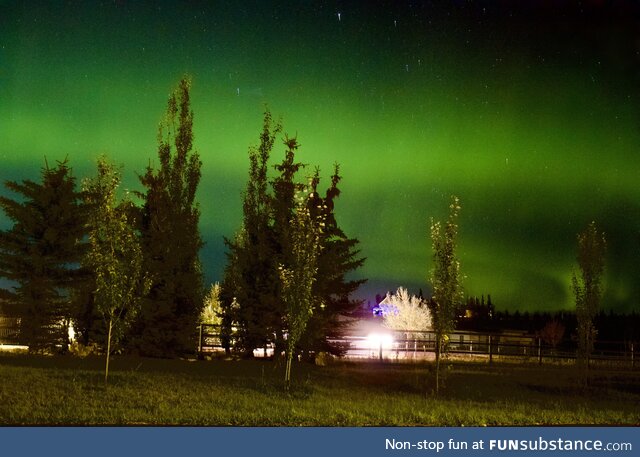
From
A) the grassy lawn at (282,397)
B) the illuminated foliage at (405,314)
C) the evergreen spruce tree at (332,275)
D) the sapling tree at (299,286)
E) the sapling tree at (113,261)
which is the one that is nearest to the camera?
the grassy lawn at (282,397)

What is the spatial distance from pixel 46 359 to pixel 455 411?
56.6 feet

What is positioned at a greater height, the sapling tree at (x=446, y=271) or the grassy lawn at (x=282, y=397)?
the sapling tree at (x=446, y=271)

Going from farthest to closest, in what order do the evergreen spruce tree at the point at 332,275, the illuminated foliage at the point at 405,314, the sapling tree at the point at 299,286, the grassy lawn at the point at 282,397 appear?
the illuminated foliage at the point at 405,314
the evergreen spruce tree at the point at 332,275
the sapling tree at the point at 299,286
the grassy lawn at the point at 282,397

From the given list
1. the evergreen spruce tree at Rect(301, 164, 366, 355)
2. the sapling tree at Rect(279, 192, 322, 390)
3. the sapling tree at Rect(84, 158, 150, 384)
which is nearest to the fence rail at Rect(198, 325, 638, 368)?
the evergreen spruce tree at Rect(301, 164, 366, 355)

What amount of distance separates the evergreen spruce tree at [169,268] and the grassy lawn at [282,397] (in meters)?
3.91

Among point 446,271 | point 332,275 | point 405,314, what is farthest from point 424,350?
point 405,314

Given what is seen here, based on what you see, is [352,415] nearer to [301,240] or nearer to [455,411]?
[455,411]

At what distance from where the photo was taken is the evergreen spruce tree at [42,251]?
33.0 meters

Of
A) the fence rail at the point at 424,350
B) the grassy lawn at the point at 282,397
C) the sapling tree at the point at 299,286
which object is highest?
the sapling tree at the point at 299,286

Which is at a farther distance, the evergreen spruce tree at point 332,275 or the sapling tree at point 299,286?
the evergreen spruce tree at point 332,275

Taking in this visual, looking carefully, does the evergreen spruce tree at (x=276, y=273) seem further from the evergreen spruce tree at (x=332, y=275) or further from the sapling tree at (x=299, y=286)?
the sapling tree at (x=299, y=286)

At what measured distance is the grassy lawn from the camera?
15.9 metres

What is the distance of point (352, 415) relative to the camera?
16.6 meters

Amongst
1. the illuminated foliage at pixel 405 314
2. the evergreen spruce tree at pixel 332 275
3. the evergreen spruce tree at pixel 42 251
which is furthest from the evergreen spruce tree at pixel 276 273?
the illuminated foliage at pixel 405 314
